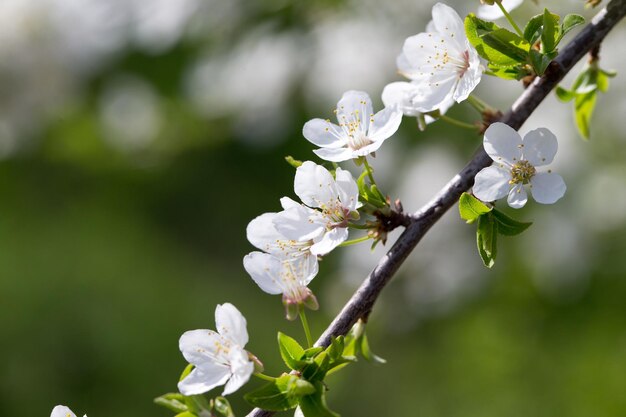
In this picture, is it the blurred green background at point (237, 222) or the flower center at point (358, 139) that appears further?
the blurred green background at point (237, 222)

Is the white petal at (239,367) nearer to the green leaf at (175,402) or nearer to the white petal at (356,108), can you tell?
the green leaf at (175,402)

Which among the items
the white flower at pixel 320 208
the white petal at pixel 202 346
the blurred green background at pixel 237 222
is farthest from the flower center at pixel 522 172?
the blurred green background at pixel 237 222

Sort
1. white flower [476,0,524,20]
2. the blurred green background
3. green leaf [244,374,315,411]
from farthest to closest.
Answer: the blurred green background < white flower [476,0,524,20] < green leaf [244,374,315,411]

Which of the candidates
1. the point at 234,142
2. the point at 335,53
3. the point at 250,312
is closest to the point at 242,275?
the point at 250,312

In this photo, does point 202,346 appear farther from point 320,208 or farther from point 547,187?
point 547,187

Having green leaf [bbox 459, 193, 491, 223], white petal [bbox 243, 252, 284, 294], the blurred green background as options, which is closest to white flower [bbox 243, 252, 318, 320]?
white petal [bbox 243, 252, 284, 294]

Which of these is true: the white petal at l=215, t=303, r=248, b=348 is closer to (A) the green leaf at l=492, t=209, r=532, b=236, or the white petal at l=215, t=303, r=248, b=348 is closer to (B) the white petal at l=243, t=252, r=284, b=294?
(B) the white petal at l=243, t=252, r=284, b=294
